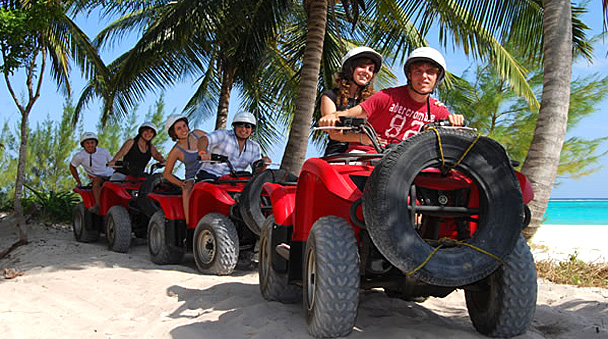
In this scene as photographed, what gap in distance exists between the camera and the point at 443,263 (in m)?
2.83

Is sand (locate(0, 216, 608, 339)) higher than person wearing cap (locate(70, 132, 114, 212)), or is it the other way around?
person wearing cap (locate(70, 132, 114, 212))

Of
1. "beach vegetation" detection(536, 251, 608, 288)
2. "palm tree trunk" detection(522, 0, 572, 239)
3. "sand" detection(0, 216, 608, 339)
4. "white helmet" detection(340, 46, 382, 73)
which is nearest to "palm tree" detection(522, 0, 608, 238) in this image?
"palm tree trunk" detection(522, 0, 572, 239)

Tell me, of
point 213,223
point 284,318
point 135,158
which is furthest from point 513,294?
point 135,158

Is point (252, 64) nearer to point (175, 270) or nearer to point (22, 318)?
point (175, 270)

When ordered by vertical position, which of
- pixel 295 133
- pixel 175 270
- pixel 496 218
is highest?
pixel 295 133

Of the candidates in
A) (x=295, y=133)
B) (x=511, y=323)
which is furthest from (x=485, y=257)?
(x=295, y=133)

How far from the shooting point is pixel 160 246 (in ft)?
22.9

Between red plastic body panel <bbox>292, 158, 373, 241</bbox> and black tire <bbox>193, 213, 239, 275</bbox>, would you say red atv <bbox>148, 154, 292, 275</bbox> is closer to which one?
black tire <bbox>193, 213, 239, 275</bbox>

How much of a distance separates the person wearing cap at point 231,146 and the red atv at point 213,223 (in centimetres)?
20

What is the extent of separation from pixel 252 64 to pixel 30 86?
5.77 m

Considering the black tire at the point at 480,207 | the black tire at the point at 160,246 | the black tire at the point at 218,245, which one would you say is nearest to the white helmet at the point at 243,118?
the black tire at the point at 218,245

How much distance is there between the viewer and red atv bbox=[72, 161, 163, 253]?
27.3 feet

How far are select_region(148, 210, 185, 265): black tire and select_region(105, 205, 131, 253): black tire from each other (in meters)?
1.19

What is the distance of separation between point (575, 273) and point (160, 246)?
464 centimetres
